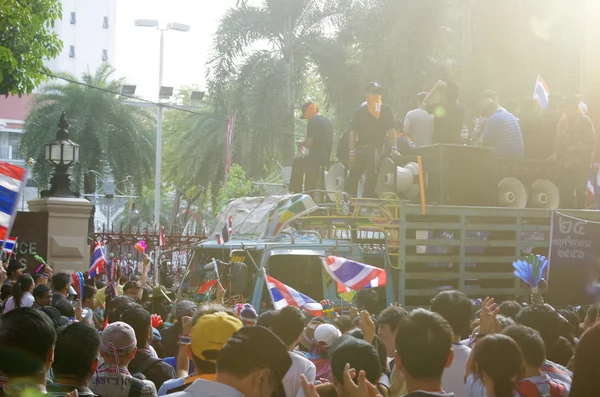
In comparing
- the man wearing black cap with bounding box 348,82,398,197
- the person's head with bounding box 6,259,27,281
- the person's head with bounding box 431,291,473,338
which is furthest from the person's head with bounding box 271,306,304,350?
the person's head with bounding box 6,259,27,281

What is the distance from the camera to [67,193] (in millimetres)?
16719

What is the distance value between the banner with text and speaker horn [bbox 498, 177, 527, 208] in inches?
112

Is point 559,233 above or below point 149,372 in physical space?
above

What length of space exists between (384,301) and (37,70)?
6586 mm

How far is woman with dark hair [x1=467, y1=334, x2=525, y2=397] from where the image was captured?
4.40 m

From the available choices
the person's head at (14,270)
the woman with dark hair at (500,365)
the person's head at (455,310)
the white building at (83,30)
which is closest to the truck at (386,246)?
the person's head at (14,270)

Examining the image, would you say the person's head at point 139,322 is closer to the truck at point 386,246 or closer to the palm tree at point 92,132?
the truck at point 386,246

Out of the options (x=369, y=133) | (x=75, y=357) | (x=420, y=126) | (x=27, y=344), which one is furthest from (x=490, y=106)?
(x=27, y=344)

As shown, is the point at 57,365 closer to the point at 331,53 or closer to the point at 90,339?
the point at 90,339

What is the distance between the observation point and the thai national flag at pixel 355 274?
384 inches

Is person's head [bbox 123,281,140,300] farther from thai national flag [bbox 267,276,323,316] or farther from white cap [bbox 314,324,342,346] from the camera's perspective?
white cap [bbox 314,324,342,346]

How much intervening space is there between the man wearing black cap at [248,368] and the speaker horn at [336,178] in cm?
936

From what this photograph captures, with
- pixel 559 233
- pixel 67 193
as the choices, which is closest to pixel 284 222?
pixel 559 233

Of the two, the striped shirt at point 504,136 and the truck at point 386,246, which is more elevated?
the striped shirt at point 504,136
